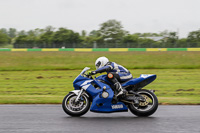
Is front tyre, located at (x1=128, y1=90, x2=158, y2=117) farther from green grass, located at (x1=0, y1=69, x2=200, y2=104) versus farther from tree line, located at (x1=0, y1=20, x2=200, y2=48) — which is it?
tree line, located at (x1=0, y1=20, x2=200, y2=48)

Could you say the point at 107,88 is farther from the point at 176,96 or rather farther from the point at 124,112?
the point at 176,96

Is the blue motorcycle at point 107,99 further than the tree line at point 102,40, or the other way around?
the tree line at point 102,40

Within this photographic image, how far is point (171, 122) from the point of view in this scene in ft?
22.6

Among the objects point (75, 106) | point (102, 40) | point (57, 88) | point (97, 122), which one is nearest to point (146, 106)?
point (97, 122)

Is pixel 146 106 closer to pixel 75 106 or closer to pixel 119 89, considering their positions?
pixel 119 89

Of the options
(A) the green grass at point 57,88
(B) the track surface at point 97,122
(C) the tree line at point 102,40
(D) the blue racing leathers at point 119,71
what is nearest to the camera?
(B) the track surface at point 97,122

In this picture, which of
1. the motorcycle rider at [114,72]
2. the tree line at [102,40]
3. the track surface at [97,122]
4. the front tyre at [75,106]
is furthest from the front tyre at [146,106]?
the tree line at [102,40]

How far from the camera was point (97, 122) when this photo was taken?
7.03 m

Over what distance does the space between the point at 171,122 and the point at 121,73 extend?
177 cm

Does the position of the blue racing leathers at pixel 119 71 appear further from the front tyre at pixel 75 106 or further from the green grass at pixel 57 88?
the green grass at pixel 57 88

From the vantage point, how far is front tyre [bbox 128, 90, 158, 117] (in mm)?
7642

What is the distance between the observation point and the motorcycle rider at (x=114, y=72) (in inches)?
304

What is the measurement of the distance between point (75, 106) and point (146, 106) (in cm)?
169

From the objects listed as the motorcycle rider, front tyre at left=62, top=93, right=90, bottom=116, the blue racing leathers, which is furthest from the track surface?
the blue racing leathers
